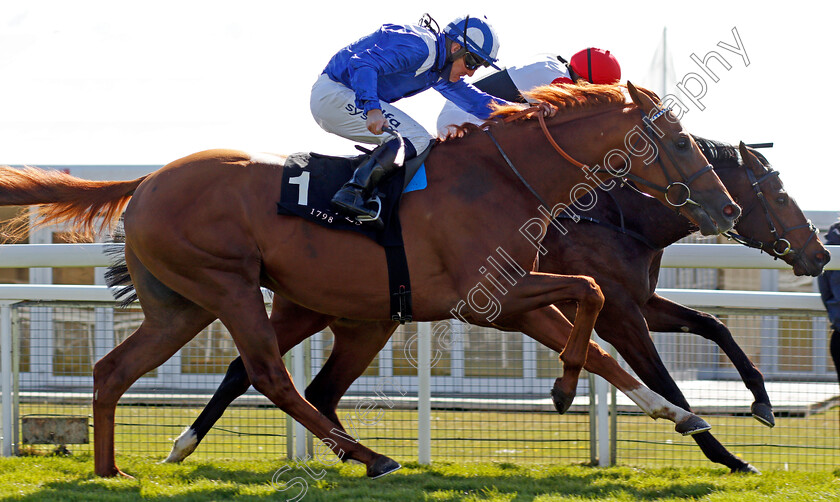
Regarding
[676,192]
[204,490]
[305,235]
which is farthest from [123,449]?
[676,192]

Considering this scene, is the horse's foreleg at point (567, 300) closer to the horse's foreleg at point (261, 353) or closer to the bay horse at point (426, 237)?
the bay horse at point (426, 237)

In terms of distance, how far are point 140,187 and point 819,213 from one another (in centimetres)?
738

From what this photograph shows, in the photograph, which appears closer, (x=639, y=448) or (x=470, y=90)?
(x=470, y=90)

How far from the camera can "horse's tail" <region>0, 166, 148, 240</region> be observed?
430 centimetres

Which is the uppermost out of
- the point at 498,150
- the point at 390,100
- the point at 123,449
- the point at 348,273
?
the point at 390,100

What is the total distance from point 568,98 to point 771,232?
56.1 inches

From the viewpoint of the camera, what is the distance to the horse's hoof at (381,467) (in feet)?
12.3

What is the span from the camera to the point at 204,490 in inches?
153

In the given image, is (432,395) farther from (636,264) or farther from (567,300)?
(567,300)

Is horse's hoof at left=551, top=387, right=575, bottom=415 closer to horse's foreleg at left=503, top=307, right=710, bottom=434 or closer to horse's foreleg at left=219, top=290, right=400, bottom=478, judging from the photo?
horse's foreleg at left=503, top=307, right=710, bottom=434

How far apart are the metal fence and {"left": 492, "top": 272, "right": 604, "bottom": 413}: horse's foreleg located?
121cm

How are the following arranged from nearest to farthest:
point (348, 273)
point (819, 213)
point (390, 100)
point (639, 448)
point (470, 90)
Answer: point (348, 273) → point (390, 100) → point (470, 90) → point (639, 448) → point (819, 213)

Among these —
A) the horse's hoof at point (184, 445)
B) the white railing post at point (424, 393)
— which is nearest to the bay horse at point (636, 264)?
the horse's hoof at point (184, 445)

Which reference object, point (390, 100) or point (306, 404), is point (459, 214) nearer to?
point (390, 100)
